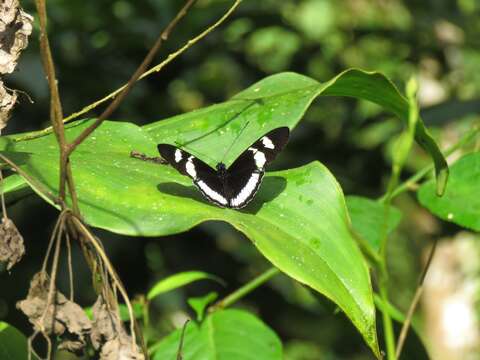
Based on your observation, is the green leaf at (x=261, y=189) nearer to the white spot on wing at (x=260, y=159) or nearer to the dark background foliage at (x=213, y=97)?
the white spot on wing at (x=260, y=159)

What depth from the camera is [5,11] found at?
1011 mm

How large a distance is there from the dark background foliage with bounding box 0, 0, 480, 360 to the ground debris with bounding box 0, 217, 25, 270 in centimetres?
114

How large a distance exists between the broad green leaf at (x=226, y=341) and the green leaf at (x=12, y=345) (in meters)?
0.29

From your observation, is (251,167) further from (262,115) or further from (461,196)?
(461,196)

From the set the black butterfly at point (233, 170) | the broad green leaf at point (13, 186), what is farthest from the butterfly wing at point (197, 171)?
the broad green leaf at point (13, 186)

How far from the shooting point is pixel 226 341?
1393 mm

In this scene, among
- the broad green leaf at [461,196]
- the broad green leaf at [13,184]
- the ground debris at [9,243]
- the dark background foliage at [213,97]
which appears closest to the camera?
the ground debris at [9,243]

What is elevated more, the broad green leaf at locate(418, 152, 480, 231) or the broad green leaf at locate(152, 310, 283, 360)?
the broad green leaf at locate(418, 152, 480, 231)

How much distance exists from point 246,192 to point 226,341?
0.33m

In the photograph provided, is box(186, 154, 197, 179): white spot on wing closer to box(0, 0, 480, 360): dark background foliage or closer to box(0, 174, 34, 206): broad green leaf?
box(0, 174, 34, 206): broad green leaf

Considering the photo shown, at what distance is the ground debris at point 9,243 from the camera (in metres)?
0.90

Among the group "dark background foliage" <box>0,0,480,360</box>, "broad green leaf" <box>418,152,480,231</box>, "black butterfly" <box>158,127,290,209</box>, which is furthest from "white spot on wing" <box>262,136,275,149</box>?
"dark background foliage" <box>0,0,480,360</box>

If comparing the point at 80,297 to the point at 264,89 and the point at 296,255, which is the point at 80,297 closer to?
the point at 264,89

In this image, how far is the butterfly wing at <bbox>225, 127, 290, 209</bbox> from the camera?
1122 mm
